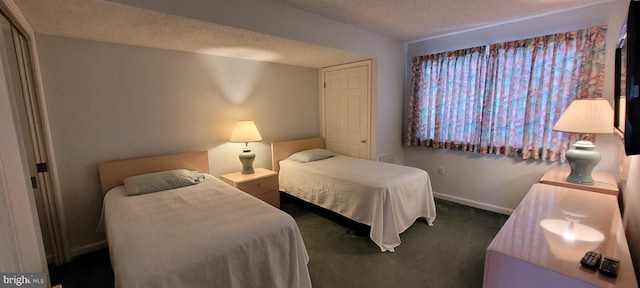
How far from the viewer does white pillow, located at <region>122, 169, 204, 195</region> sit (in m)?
2.23

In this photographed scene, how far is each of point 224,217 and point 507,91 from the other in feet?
10.8

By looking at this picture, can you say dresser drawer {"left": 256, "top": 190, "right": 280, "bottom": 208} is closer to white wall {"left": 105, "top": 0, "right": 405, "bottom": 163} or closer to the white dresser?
white wall {"left": 105, "top": 0, "right": 405, "bottom": 163}

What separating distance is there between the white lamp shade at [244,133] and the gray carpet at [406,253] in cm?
112

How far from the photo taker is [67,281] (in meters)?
1.98

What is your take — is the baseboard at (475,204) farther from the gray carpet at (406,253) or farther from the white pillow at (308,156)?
the white pillow at (308,156)

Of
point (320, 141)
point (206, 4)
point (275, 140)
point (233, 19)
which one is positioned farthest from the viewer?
point (320, 141)

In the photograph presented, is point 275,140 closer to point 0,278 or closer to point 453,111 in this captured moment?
point 453,111

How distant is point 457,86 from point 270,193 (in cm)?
277

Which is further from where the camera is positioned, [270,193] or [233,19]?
[270,193]

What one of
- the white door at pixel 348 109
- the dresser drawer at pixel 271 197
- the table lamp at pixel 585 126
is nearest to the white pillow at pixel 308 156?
the white door at pixel 348 109

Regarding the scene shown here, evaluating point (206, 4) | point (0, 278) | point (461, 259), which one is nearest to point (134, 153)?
point (206, 4)

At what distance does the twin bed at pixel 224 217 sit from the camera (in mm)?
1314

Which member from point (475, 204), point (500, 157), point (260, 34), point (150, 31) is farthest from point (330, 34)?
point (475, 204)

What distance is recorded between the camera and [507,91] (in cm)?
294
